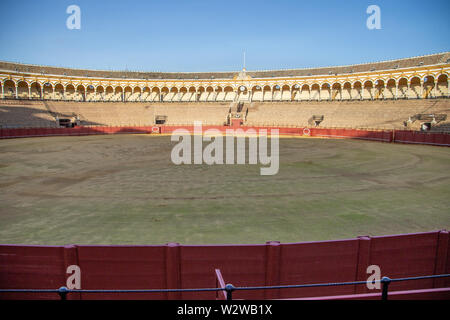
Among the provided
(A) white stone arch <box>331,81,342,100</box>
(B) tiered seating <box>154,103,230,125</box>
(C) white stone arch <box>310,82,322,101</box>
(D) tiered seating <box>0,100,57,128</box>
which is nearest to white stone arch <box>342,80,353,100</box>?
(A) white stone arch <box>331,81,342,100</box>

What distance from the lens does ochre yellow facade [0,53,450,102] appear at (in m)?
52.8

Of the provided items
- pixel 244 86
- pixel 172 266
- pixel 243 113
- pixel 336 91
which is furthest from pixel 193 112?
pixel 172 266

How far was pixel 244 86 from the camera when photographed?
71438 mm

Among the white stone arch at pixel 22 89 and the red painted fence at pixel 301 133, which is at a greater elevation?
the white stone arch at pixel 22 89

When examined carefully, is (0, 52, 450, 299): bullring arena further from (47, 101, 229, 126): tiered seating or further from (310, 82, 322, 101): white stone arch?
(310, 82, 322, 101): white stone arch

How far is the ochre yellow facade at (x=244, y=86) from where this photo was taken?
173 feet

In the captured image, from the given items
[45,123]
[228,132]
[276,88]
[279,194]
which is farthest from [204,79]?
[279,194]

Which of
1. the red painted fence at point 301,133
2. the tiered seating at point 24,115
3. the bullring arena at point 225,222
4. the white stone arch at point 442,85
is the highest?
the white stone arch at point 442,85

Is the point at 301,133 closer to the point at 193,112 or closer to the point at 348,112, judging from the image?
the point at 348,112

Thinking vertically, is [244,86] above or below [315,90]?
above

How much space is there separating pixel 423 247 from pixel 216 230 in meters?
4.64

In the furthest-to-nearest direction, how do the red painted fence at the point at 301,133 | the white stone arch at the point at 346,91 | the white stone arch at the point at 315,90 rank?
the white stone arch at the point at 315,90
the white stone arch at the point at 346,91
the red painted fence at the point at 301,133

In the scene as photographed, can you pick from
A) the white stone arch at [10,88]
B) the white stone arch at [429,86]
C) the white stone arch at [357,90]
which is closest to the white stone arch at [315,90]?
the white stone arch at [357,90]

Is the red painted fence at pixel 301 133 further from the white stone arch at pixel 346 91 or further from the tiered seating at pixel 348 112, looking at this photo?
the white stone arch at pixel 346 91
